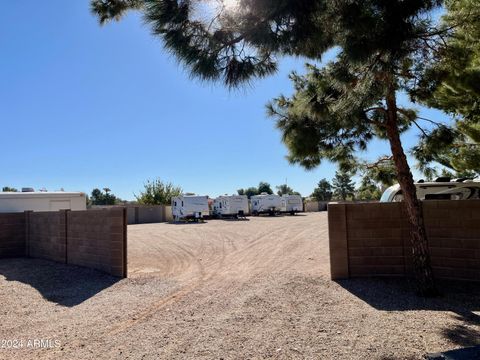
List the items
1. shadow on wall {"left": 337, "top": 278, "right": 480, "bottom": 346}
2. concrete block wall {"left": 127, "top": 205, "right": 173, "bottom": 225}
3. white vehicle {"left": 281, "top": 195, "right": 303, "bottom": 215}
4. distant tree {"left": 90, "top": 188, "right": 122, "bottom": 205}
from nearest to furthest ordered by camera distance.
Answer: shadow on wall {"left": 337, "top": 278, "right": 480, "bottom": 346}
concrete block wall {"left": 127, "top": 205, "right": 173, "bottom": 225}
white vehicle {"left": 281, "top": 195, "right": 303, "bottom": 215}
distant tree {"left": 90, "top": 188, "right": 122, "bottom": 205}

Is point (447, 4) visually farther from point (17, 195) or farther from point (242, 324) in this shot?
point (17, 195)

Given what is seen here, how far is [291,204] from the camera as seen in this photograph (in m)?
41.4

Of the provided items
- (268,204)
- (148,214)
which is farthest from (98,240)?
(268,204)

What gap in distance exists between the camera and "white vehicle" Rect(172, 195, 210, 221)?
3272cm

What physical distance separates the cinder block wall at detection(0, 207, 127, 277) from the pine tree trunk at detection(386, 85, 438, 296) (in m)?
6.02

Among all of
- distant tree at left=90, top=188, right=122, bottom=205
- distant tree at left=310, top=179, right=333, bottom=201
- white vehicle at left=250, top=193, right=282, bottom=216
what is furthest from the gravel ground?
distant tree at left=310, top=179, right=333, bottom=201

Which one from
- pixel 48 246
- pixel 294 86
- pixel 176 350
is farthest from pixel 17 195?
pixel 176 350

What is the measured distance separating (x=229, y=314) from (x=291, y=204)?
3573 cm

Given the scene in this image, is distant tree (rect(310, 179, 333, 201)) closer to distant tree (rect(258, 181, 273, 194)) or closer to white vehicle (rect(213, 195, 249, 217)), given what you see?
distant tree (rect(258, 181, 273, 194))

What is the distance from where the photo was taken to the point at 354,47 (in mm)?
4441

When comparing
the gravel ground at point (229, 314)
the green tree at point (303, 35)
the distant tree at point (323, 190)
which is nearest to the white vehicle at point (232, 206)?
the gravel ground at point (229, 314)

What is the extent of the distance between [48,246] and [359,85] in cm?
1084

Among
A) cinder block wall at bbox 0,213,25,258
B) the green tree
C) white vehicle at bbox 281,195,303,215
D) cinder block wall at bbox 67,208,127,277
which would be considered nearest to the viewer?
the green tree

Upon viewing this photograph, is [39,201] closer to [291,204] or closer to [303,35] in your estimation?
[303,35]
